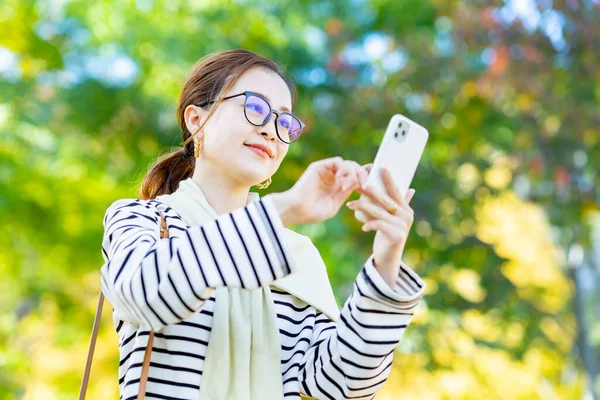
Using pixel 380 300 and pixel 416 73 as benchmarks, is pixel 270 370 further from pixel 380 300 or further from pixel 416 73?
pixel 416 73

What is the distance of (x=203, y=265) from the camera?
1269 millimetres

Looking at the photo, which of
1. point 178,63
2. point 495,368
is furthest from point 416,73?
point 495,368

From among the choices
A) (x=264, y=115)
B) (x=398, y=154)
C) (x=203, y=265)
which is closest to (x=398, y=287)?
(x=398, y=154)

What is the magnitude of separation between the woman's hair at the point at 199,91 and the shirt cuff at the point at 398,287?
0.53 metres

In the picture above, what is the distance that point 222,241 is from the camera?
4.21 ft

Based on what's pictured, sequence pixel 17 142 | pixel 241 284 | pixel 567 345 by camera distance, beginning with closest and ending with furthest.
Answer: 1. pixel 241 284
2. pixel 17 142
3. pixel 567 345

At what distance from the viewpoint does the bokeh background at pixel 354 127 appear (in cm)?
683

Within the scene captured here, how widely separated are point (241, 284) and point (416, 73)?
6599 millimetres

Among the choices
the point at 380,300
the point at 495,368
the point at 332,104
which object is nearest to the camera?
the point at 380,300

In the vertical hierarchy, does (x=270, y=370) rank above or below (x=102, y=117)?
Result: below

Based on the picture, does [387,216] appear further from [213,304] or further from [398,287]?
[213,304]

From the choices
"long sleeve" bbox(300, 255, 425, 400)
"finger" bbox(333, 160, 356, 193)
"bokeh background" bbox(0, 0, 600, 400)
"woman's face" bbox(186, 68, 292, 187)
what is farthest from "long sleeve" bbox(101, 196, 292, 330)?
"bokeh background" bbox(0, 0, 600, 400)

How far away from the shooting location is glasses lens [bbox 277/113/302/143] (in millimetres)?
1704

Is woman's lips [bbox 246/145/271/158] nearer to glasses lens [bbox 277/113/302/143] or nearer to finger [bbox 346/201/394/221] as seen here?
glasses lens [bbox 277/113/302/143]
